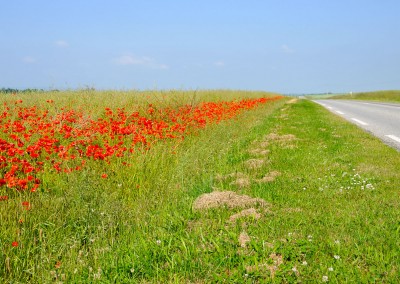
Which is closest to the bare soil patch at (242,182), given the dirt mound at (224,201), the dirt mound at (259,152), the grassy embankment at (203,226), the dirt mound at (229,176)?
the grassy embankment at (203,226)

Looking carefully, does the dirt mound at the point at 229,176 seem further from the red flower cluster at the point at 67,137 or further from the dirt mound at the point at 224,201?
the red flower cluster at the point at 67,137

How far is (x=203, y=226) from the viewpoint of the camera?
4020 millimetres

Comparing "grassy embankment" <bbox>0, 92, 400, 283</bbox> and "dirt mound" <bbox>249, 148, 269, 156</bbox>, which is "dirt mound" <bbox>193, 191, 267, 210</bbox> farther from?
"dirt mound" <bbox>249, 148, 269, 156</bbox>

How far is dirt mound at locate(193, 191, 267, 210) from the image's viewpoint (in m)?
4.52

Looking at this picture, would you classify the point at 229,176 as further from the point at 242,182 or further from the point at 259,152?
the point at 259,152

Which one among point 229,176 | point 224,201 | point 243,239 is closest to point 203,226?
point 243,239

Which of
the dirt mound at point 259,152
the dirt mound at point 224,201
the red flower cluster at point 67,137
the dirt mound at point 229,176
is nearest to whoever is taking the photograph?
the dirt mound at point 224,201

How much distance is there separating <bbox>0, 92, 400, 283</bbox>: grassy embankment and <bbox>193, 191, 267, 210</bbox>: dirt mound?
25 millimetres

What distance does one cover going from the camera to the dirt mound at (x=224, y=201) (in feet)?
14.8

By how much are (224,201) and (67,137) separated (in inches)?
98.8

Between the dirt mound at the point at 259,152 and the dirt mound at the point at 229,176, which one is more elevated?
the dirt mound at the point at 259,152

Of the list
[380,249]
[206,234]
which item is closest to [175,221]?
[206,234]

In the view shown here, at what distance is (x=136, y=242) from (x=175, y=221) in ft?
1.76

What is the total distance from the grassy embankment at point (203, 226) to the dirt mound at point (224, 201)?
25 mm
